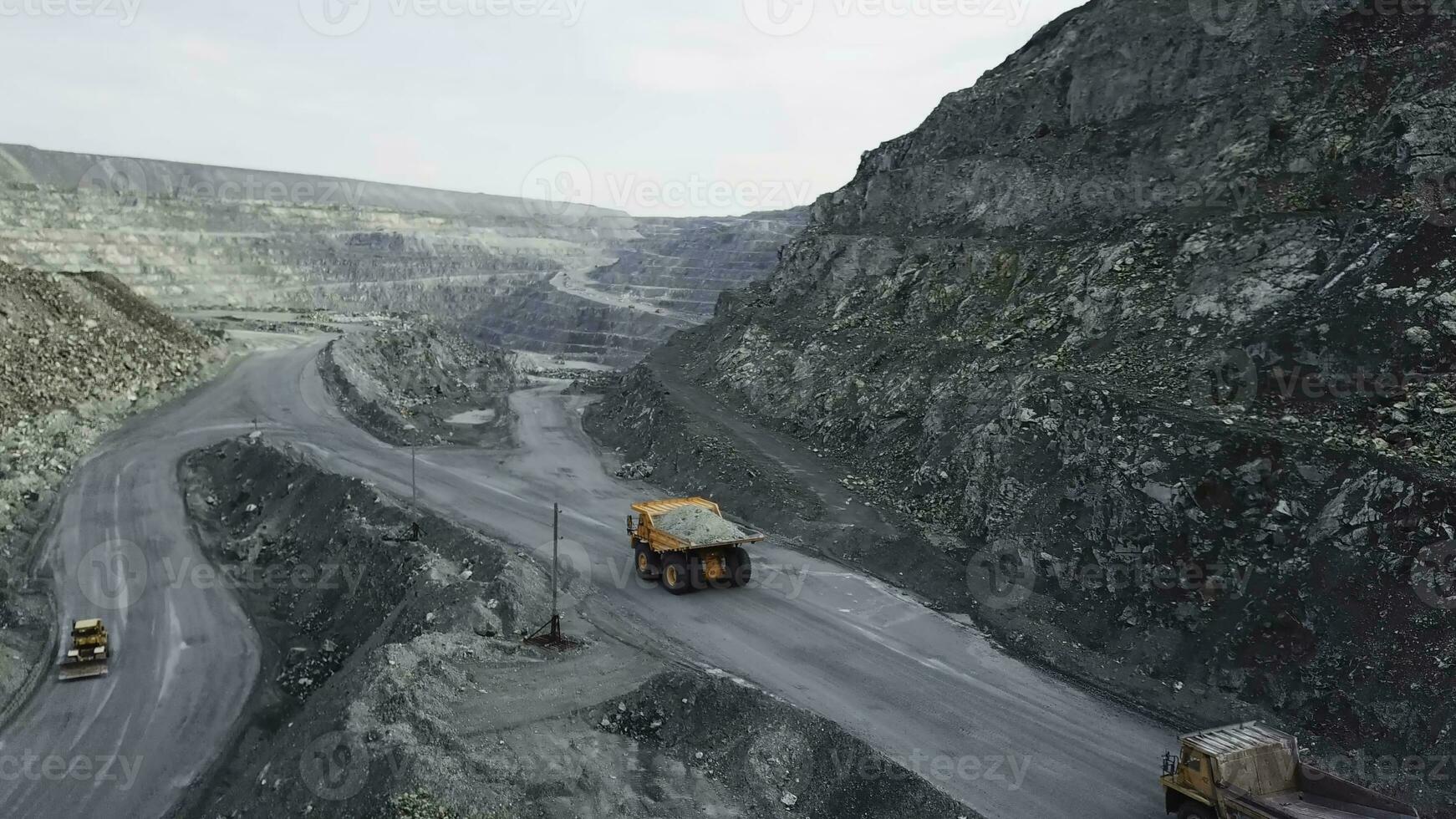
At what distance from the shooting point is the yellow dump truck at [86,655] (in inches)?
782

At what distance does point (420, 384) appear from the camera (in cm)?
5119

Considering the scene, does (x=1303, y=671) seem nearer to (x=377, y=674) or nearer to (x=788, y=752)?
(x=788, y=752)

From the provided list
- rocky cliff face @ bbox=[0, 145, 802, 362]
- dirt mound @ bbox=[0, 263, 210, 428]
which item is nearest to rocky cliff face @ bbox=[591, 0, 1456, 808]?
dirt mound @ bbox=[0, 263, 210, 428]

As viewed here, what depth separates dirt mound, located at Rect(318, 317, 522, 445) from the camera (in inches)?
1548

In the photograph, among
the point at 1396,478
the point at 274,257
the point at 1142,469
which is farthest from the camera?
the point at 274,257

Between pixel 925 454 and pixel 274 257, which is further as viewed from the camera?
pixel 274 257

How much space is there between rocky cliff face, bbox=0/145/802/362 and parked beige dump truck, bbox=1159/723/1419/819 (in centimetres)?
6851

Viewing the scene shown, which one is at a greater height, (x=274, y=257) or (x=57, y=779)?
(x=274, y=257)

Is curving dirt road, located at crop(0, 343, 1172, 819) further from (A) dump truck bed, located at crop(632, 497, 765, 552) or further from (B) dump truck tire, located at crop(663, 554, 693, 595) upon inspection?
(A) dump truck bed, located at crop(632, 497, 765, 552)

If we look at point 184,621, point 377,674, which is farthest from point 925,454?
point 184,621

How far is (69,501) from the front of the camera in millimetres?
29344

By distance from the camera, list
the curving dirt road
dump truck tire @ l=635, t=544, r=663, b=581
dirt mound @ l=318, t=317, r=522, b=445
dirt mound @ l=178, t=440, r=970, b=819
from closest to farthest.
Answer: dirt mound @ l=178, t=440, r=970, b=819 < the curving dirt road < dump truck tire @ l=635, t=544, r=663, b=581 < dirt mound @ l=318, t=317, r=522, b=445

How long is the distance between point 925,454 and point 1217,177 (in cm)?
1331

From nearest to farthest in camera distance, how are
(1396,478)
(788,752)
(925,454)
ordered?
(788,752), (1396,478), (925,454)
